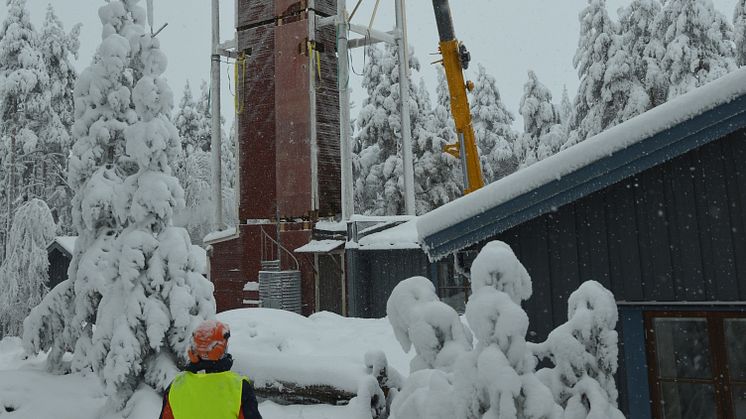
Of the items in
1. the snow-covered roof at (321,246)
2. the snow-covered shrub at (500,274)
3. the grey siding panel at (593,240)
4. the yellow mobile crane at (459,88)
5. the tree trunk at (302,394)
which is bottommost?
the tree trunk at (302,394)

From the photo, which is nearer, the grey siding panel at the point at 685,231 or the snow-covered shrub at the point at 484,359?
the snow-covered shrub at the point at 484,359

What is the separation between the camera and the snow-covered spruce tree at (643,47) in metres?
28.3

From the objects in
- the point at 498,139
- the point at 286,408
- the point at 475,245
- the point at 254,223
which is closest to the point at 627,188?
the point at 475,245

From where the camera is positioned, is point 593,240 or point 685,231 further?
point 593,240

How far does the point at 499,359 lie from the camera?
4.50 meters

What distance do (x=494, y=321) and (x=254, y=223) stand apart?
19.5 meters

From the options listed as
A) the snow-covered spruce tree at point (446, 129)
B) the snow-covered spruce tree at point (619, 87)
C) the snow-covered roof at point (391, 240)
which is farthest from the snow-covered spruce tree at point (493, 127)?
the snow-covered roof at point (391, 240)

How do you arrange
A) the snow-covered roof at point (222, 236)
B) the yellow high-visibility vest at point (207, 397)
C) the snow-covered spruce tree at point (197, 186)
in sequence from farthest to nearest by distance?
the snow-covered spruce tree at point (197, 186) < the snow-covered roof at point (222, 236) < the yellow high-visibility vest at point (207, 397)

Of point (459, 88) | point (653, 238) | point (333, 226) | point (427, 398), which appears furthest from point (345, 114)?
point (427, 398)

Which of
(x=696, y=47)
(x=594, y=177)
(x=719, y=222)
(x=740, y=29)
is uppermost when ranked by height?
(x=696, y=47)

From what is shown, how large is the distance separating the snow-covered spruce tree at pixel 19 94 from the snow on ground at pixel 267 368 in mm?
10736

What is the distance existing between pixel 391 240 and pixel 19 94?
617 inches

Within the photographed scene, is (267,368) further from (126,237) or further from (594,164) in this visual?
(594,164)

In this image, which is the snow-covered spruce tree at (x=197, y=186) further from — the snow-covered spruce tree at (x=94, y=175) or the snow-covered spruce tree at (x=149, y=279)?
the snow-covered spruce tree at (x=149, y=279)
